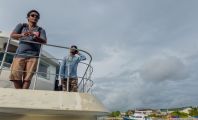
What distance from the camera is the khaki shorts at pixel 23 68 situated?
467 centimetres

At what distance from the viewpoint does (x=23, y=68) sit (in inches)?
188

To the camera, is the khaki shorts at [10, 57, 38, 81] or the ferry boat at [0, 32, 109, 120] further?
the khaki shorts at [10, 57, 38, 81]

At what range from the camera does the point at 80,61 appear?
5.58 meters

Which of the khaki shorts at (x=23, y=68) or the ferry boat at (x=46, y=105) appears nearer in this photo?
the ferry boat at (x=46, y=105)

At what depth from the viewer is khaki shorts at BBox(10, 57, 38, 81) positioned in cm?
467

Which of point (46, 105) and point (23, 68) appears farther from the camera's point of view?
point (23, 68)

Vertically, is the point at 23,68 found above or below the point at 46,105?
above

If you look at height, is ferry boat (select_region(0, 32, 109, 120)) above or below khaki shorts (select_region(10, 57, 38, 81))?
below

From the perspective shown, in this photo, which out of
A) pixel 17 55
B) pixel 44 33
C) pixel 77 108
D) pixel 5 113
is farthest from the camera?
pixel 44 33

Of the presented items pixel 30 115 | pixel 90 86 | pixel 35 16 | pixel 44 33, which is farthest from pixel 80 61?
pixel 30 115

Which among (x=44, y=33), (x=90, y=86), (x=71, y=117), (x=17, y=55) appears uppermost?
(x=44, y=33)

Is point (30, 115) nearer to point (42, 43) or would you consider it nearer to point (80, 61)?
point (42, 43)

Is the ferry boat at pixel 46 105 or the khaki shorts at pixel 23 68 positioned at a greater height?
the khaki shorts at pixel 23 68

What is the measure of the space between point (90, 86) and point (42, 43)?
1.34m
